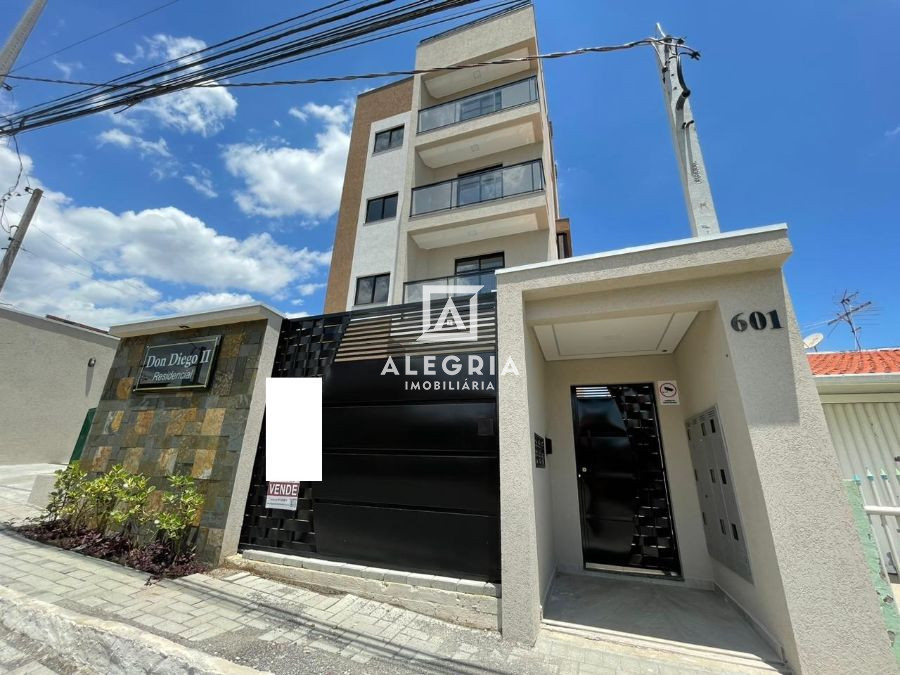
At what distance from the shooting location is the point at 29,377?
33.0 feet

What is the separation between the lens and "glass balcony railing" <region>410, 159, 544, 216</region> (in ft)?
31.7

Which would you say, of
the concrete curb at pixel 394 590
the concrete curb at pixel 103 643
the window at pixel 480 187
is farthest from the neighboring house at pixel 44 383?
the window at pixel 480 187

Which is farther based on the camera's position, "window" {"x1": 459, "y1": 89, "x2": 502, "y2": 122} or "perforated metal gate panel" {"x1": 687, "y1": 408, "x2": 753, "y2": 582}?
"window" {"x1": 459, "y1": 89, "x2": 502, "y2": 122}

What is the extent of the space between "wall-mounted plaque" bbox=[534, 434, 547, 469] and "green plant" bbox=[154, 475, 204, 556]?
4.21 meters

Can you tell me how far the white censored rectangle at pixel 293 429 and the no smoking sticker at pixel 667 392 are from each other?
4779mm

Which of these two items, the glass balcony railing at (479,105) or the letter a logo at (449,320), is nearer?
the letter a logo at (449,320)

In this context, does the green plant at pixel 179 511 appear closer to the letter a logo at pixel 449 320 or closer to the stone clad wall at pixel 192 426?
the stone clad wall at pixel 192 426

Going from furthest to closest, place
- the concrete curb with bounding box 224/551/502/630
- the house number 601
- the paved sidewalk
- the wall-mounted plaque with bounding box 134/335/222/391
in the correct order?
the wall-mounted plaque with bounding box 134/335/222/391 → the concrete curb with bounding box 224/551/502/630 → the house number 601 → the paved sidewalk

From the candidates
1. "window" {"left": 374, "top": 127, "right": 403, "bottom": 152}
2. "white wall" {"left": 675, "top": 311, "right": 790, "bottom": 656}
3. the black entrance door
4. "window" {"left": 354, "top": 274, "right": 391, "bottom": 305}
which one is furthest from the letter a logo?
"window" {"left": 374, "top": 127, "right": 403, "bottom": 152}

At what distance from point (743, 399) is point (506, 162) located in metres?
10.3

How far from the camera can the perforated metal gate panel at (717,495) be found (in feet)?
11.5

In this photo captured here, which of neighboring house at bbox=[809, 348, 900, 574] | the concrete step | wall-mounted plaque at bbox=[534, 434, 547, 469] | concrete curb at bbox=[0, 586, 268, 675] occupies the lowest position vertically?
the concrete step

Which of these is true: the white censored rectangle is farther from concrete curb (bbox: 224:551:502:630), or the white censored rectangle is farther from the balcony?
the balcony

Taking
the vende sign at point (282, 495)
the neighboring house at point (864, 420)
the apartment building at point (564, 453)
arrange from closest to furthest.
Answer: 1. the apartment building at point (564, 453)
2. the vende sign at point (282, 495)
3. the neighboring house at point (864, 420)
